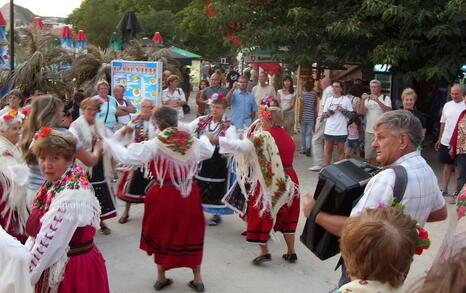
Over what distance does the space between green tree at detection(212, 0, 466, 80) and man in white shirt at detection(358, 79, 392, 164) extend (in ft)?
1.69

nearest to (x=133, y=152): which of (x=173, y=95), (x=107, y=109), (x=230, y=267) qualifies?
(x=230, y=267)

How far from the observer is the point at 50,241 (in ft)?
8.89

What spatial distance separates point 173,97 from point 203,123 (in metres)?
4.07

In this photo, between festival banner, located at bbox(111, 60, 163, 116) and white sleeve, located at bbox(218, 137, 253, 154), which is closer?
white sleeve, located at bbox(218, 137, 253, 154)

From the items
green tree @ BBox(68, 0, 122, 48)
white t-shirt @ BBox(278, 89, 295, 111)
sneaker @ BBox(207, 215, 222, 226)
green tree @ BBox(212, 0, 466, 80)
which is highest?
green tree @ BBox(68, 0, 122, 48)

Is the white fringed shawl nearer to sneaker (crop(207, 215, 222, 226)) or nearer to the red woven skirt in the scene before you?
the red woven skirt

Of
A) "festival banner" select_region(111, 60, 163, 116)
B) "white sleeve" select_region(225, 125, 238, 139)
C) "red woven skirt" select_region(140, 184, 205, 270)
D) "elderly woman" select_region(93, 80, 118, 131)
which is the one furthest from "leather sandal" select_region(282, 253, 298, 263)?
"festival banner" select_region(111, 60, 163, 116)

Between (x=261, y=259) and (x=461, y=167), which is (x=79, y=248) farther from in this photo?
(x=461, y=167)

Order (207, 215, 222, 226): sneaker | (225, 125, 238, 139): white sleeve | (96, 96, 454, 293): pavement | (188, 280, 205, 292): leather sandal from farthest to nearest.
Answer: (207, 215, 222, 226): sneaker
(225, 125, 238, 139): white sleeve
(96, 96, 454, 293): pavement
(188, 280, 205, 292): leather sandal

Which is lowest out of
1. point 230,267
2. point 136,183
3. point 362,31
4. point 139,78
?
point 230,267

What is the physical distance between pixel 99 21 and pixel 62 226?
30.9m

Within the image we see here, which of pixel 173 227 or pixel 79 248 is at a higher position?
pixel 79 248

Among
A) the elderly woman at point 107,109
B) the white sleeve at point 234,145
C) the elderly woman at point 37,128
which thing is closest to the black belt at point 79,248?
the elderly woman at point 37,128

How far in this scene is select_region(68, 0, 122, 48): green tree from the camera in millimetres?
31173
